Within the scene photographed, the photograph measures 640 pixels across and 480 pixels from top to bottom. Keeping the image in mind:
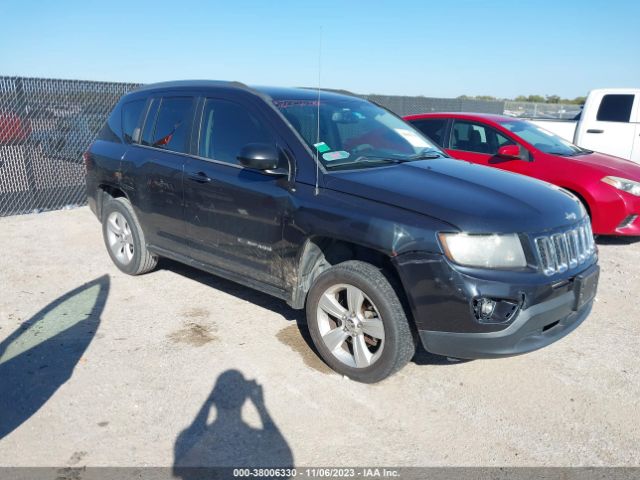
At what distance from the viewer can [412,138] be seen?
A: 4.67 m

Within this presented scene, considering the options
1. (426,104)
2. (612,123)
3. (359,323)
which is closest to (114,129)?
(359,323)

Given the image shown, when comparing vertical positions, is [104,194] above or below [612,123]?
below

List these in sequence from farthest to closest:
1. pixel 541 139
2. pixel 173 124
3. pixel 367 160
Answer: pixel 541 139 < pixel 173 124 < pixel 367 160

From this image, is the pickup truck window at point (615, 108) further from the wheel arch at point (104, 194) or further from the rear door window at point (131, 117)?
the wheel arch at point (104, 194)

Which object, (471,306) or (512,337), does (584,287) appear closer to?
(512,337)

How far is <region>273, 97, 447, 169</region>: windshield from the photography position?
393 centimetres

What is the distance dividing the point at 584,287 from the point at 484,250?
2.72ft

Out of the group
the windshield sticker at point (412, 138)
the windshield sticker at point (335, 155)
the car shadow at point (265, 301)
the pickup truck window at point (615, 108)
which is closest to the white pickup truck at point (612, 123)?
the pickup truck window at point (615, 108)

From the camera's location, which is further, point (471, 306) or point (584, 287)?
point (584, 287)

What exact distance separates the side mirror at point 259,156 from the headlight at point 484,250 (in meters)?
1.31

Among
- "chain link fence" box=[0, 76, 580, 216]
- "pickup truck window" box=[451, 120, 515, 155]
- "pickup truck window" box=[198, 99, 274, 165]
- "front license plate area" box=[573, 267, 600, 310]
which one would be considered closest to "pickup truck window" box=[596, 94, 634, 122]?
"pickup truck window" box=[451, 120, 515, 155]

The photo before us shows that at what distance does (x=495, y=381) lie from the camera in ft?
12.1

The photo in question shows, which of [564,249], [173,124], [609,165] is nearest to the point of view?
[564,249]

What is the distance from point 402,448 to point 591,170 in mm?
5138
